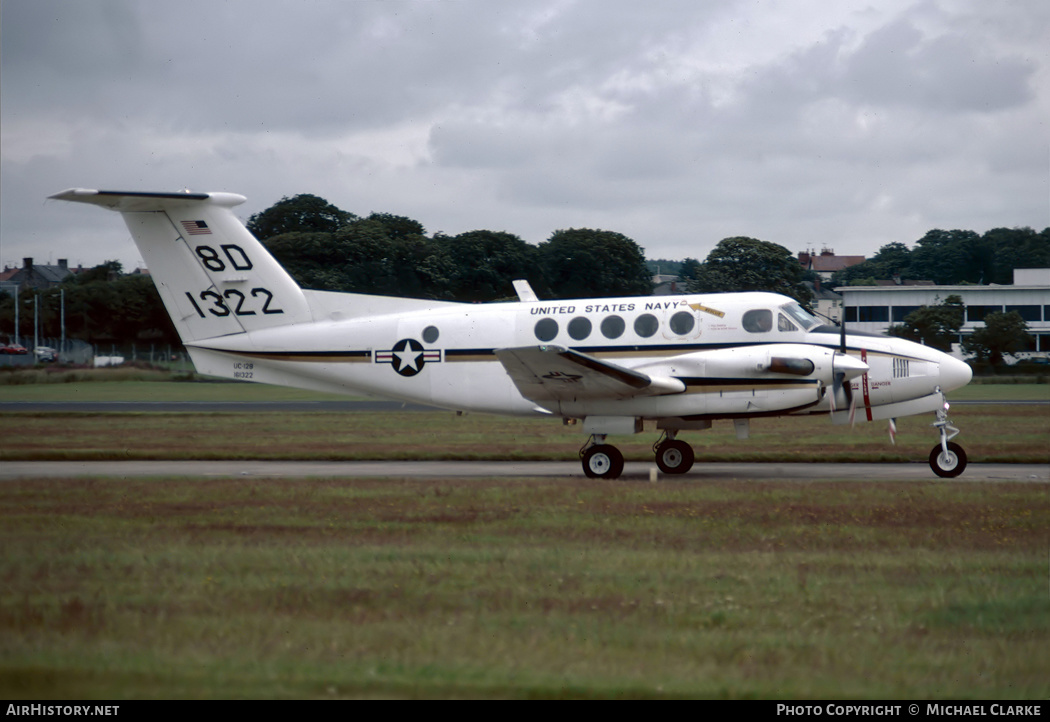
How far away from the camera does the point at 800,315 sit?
17828 millimetres

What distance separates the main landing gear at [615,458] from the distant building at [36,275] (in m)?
126

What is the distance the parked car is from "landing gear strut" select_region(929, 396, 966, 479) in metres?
66.8

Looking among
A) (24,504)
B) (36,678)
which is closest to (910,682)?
(36,678)

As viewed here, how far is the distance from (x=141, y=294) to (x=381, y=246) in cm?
2938

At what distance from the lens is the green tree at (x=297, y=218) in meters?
52.8

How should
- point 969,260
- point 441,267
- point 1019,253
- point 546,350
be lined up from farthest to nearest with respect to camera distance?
point 969,260, point 1019,253, point 441,267, point 546,350

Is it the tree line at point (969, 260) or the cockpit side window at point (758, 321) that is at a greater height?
the tree line at point (969, 260)

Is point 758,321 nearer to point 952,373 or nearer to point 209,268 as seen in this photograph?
point 952,373

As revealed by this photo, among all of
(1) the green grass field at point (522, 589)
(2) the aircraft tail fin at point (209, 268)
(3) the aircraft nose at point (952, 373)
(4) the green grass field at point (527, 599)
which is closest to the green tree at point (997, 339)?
(3) the aircraft nose at point (952, 373)

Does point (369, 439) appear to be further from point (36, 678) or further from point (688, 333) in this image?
point (36, 678)

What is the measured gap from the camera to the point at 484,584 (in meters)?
8.73

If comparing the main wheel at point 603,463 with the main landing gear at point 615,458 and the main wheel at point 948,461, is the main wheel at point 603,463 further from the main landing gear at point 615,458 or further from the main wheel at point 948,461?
the main wheel at point 948,461

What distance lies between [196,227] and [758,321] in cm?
1070

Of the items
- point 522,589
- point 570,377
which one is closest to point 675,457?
point 570,377
